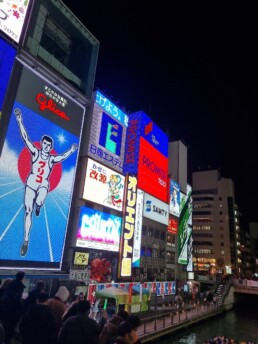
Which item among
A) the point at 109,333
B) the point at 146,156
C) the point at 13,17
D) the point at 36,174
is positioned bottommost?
the point at 109,333

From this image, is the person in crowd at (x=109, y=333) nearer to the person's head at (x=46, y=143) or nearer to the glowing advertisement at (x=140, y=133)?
the person's head at (x=46, y=143)

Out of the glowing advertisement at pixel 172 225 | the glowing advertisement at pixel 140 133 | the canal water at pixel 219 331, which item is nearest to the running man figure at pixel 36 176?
the canal water at pixel 219 331

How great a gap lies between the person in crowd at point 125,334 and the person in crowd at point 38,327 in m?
1.31

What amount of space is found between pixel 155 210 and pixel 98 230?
1446cm

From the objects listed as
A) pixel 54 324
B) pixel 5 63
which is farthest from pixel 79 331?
pixel 5 63

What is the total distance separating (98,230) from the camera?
27.1m

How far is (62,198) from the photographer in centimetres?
2319

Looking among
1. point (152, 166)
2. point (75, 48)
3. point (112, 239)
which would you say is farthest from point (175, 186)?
point (75, 48)

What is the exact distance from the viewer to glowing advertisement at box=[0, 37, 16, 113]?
19536mm

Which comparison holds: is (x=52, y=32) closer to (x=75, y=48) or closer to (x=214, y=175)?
(x=75, y=48)

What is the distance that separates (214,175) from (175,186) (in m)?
63.3

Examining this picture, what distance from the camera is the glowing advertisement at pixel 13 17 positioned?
827 inches

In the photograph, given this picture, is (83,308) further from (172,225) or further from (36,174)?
(172,225)

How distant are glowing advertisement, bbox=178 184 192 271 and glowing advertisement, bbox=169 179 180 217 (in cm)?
225
